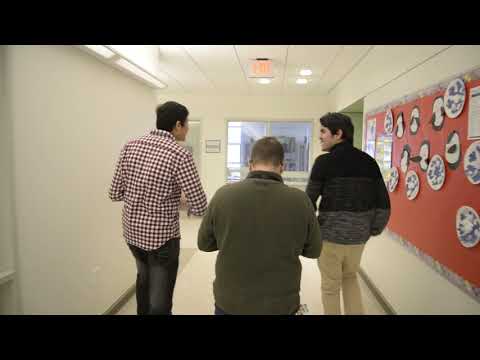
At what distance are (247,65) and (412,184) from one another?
283cm

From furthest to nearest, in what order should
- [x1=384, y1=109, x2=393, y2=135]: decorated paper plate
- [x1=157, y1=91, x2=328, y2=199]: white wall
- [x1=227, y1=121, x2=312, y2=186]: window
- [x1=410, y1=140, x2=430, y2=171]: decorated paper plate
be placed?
[x1=227, y1=121, x2=312, y2=186]: window, [x1=157, y1=91, x2=328, y2=199]: white wall, [x1=384, y1=109, x2=393, y2=135]: decorated paper plate, [x1=410, y1=140, x2=430, y2=171]: decorated paper plate

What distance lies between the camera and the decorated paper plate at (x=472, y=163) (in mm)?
1561

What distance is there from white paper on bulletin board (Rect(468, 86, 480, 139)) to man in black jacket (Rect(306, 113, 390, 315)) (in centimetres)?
49

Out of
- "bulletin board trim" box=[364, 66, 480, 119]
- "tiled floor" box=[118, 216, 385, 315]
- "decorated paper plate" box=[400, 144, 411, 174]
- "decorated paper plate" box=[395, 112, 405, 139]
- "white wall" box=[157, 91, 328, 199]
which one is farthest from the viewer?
"white wall" box=[157, 91, 328, 199]

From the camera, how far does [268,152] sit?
122cm

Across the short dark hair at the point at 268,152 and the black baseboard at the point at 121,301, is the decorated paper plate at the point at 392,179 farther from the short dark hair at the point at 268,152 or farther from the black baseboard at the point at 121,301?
the black baseboard at the point at 121,301

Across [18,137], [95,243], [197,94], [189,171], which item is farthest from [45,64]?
[197,94]

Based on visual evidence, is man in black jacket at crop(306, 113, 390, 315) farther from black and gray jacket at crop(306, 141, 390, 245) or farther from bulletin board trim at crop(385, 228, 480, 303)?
bulletin board trim at crop(385, 228, 480, 303)

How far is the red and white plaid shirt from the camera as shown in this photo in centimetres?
150

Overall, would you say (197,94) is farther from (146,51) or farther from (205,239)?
(205,239)

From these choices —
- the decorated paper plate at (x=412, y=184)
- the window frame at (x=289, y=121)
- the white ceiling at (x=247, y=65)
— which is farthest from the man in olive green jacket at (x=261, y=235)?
the window frame at (x=289, y=121)

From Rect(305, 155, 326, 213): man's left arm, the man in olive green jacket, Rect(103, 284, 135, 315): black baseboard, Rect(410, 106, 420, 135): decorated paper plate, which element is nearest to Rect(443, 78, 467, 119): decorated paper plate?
Rect(410, 106, 420, 135): decorated paper plate

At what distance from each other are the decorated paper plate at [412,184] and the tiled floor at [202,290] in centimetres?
109

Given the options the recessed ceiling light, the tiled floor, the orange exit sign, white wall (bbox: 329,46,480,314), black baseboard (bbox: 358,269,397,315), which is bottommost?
the tiled floor
